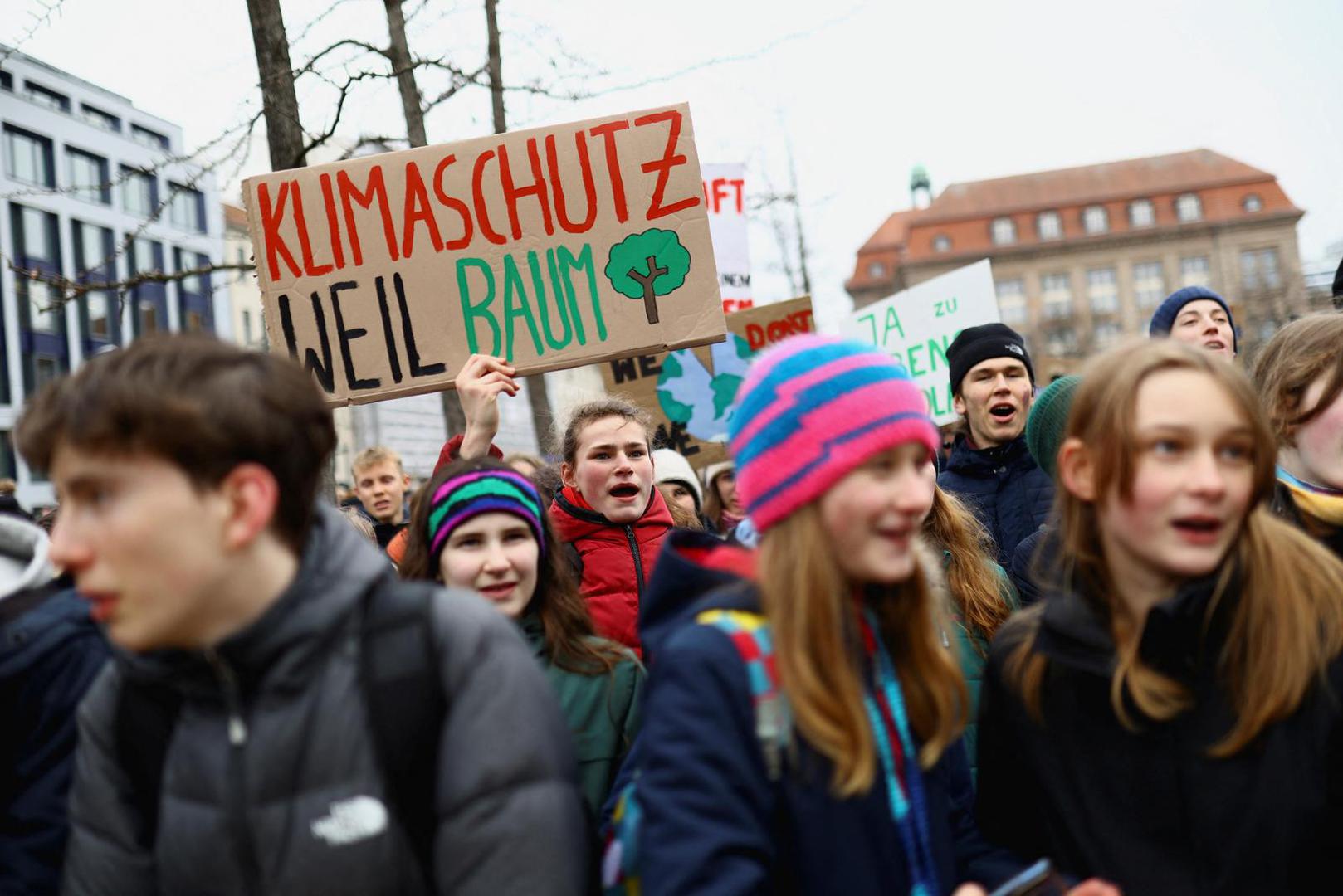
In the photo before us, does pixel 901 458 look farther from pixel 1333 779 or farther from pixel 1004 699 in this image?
pixel 1333 779

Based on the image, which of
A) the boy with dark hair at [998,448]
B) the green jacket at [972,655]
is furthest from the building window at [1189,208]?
the green jacket at [972,655]

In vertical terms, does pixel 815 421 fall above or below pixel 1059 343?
below

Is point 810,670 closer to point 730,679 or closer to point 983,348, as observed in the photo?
point 730,679

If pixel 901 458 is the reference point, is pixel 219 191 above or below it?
above

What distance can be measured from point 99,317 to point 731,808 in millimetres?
45436

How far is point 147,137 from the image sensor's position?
45719 mm

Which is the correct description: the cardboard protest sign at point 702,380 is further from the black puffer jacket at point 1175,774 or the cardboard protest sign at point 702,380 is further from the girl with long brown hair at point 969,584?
the black puffer jacket at point 1175,774

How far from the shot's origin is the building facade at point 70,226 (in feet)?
124

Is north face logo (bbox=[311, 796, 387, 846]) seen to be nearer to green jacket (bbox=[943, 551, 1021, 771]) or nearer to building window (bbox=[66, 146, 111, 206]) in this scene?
green jacket (bbox=[943, 551, 1021, 771])

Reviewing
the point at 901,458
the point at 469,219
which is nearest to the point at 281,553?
the point at 901,458

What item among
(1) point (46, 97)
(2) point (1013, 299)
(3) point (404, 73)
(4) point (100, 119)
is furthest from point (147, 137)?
(2) point (1013, 299)

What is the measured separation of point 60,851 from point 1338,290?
176 inches

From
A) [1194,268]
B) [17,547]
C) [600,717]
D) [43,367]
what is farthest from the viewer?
[1194,268]

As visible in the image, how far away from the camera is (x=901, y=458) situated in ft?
6.29
